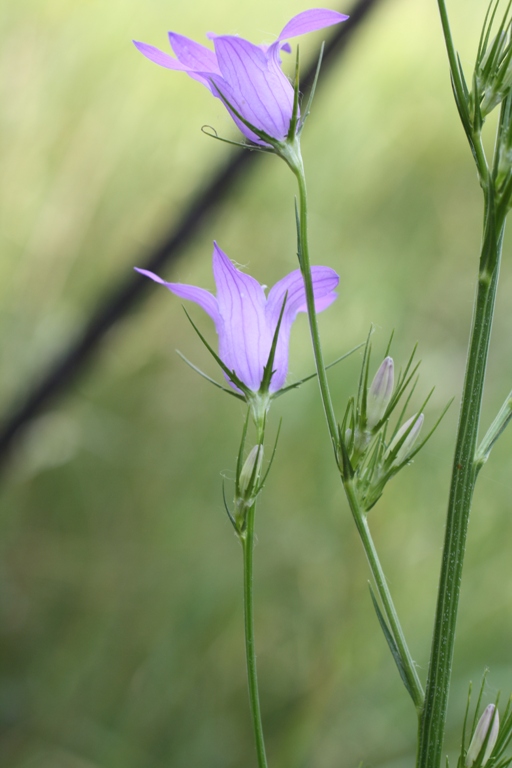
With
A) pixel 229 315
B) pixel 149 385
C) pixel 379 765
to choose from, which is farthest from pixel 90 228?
pixel 379 765

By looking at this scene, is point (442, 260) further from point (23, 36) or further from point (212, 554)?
point (23, 36)

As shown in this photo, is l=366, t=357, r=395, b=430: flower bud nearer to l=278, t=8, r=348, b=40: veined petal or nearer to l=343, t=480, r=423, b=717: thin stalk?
l=343, t=480, r=423, b=717: thin stalk

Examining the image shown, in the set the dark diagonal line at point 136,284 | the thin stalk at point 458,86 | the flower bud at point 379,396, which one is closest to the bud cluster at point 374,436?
the flower bud at point 379,396

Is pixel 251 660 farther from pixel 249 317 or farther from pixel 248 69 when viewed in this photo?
pixel 248 69

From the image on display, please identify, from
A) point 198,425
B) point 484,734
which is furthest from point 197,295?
point 198,425

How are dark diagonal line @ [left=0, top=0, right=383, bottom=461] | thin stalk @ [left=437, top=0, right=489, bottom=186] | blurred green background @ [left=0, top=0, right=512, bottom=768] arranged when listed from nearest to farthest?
thin stalk @ [left=437, top=0, right=489, bottom=186] → dark diagonal line @ [left=0, top=0, right=383, bottom=461] → blurred green background @ [left=0, top=0, right=512, bottom=768]

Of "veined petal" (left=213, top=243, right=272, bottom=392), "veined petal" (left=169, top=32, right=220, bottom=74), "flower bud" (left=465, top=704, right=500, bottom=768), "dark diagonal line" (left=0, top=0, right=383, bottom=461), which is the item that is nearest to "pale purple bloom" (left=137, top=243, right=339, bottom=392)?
"veined petal" (left=213, top=243, right=272, bottom=392)
